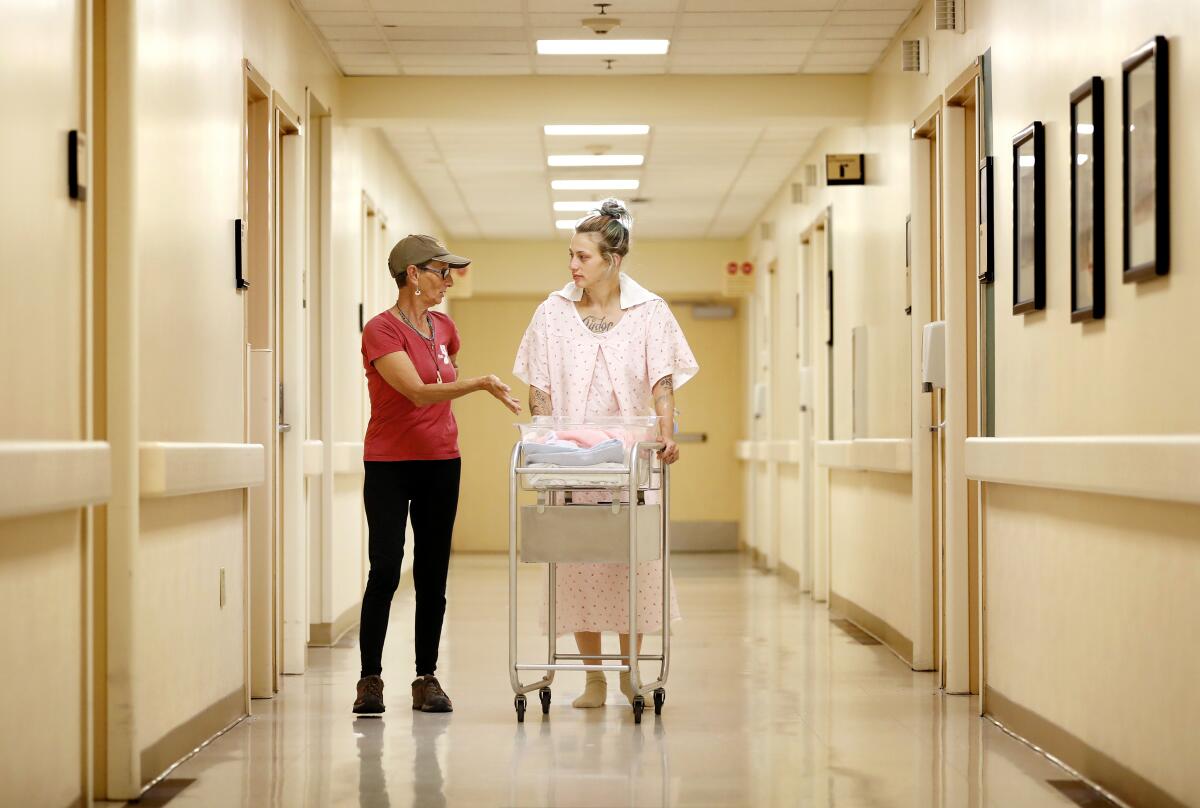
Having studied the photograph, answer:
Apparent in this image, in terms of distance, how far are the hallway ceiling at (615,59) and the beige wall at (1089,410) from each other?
0.80 metres

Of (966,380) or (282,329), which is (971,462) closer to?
(966,380)

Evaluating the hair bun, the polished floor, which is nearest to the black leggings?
the polished floor

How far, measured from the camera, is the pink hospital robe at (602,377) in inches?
206

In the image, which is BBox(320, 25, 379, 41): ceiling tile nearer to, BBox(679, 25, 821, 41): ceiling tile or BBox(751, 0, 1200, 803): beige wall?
BBox(679, 25, 821, 41): ceiling tile

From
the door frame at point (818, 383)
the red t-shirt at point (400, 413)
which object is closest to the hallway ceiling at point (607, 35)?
the door frame at point (818, 383)

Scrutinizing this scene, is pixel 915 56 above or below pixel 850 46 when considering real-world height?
below

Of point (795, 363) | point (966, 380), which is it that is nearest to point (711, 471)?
point (795, 363)

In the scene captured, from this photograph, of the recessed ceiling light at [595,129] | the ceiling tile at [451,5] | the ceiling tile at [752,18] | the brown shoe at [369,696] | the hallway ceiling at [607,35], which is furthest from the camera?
the recessed ceiling light at [595,129]

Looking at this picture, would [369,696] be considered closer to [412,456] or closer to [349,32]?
[412,456]

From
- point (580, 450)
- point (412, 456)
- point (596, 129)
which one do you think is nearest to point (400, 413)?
point (412, 456)

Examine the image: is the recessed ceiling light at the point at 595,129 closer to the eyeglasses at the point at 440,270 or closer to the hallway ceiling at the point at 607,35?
the hallway ceiling at the point at 607,35

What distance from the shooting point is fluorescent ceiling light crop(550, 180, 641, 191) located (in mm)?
11555

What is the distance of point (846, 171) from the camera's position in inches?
314

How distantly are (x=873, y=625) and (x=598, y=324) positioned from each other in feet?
10.9
